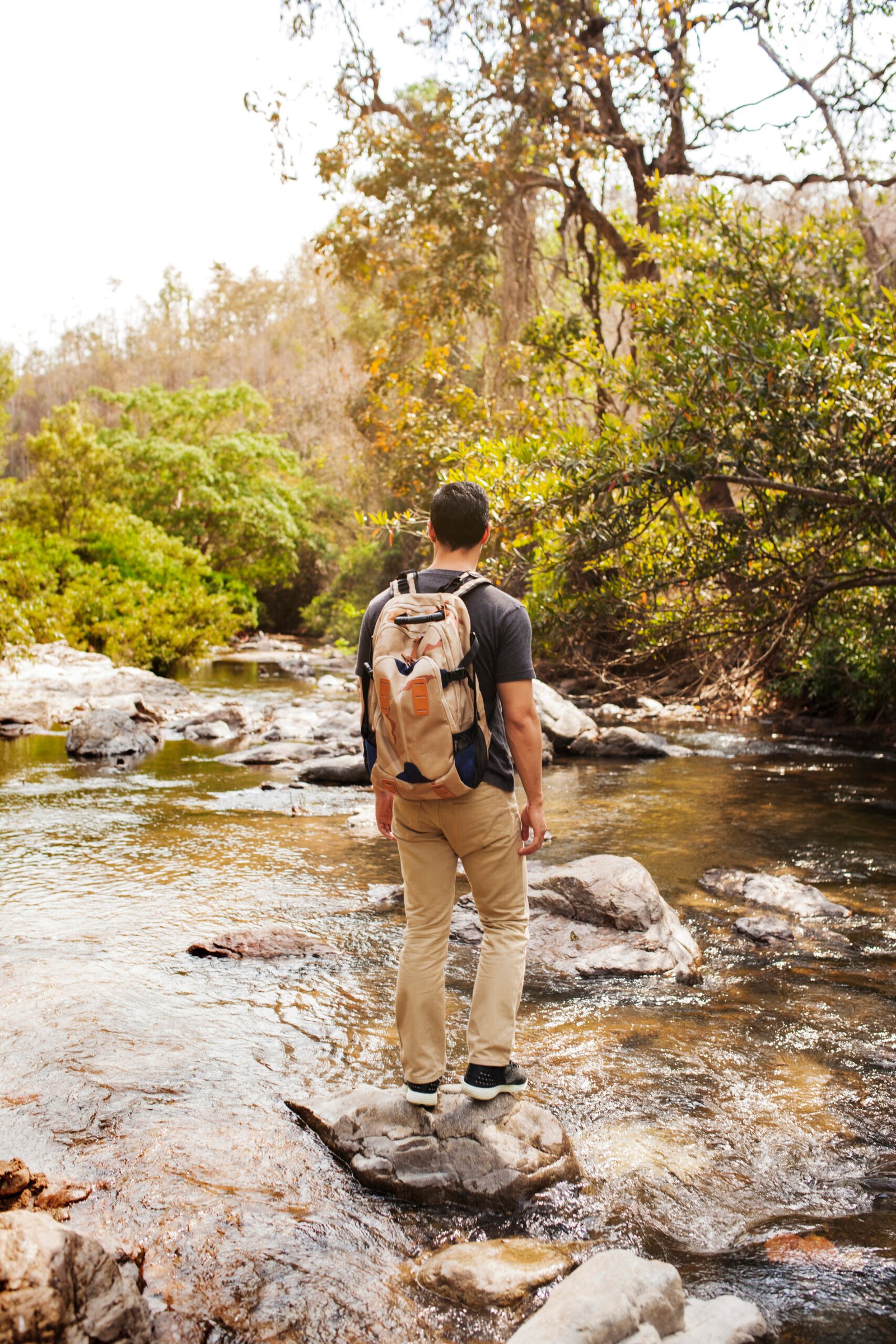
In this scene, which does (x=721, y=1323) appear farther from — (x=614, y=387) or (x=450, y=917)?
(x=614, y=387)

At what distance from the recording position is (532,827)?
10.4 ft

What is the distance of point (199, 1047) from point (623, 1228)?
1.90 metres

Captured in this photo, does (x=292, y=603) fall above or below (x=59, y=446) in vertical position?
below

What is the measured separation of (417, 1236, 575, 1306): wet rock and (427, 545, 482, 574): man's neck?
197cm

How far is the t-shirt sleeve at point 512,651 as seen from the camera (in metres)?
3.04

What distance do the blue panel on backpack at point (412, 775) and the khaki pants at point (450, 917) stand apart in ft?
0.51

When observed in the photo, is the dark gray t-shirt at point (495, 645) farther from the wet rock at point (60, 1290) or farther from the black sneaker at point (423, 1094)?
the wet rock at point (60, 1290)

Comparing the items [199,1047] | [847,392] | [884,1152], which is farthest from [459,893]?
[847,392]

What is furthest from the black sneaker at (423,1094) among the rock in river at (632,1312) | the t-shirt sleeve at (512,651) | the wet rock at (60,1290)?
the t-shirt sleeve at (512,651)

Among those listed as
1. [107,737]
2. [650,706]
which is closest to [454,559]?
[107,737]

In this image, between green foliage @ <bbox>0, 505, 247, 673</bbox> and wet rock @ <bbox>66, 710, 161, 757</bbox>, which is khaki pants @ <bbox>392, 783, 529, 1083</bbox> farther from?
green foliage @ <bbox>0, 505, 247, 673</bbox>

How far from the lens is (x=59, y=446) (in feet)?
71.3

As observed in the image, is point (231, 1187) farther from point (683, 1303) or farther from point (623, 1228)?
point (683, 1303)

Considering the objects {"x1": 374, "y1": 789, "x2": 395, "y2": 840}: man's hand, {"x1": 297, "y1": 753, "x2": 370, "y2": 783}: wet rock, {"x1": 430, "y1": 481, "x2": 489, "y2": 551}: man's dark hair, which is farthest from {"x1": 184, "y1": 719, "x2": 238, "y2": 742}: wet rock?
{"x1": 430, "y1": 481, "x2": 489, "y2": 551}: man's dark hair
